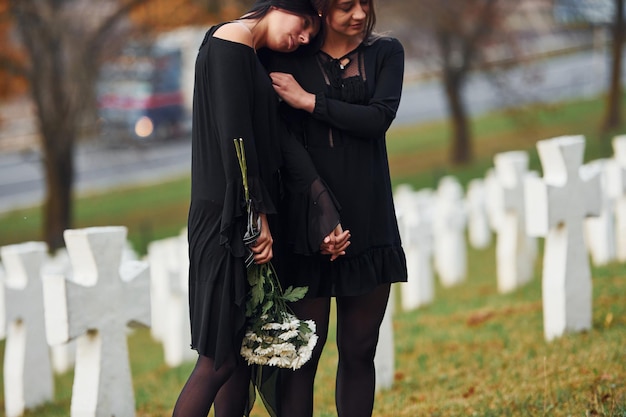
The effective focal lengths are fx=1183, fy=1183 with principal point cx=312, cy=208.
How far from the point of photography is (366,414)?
4785 millimetres

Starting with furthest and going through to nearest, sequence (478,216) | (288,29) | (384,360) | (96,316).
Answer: (478,216)
(384,360)
(96,316)
(288,29)

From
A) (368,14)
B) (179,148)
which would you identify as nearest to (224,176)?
(368,14)

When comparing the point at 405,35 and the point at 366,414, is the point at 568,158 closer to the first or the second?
the point at 366,414

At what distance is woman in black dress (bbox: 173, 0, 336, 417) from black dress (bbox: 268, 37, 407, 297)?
127 millimetres

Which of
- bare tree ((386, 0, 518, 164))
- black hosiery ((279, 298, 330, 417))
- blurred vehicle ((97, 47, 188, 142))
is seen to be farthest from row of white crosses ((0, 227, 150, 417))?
bare tree ((386, 0, 518, 164))

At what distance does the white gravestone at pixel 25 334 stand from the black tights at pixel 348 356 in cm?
347

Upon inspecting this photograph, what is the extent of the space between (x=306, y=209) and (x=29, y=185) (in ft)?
91.5

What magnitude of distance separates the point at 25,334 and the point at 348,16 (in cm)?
417

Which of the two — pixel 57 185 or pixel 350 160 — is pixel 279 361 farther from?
pixel 57 185

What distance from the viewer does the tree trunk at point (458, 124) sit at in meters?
28.0

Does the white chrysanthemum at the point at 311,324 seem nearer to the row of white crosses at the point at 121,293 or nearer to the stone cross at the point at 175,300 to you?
the row of white crosses at the point at 121,293

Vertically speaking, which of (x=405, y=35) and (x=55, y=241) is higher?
(x=405, y=35)

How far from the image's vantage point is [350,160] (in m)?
4.62

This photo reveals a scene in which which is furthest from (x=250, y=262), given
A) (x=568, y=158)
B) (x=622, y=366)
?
(x=568, y=158)
